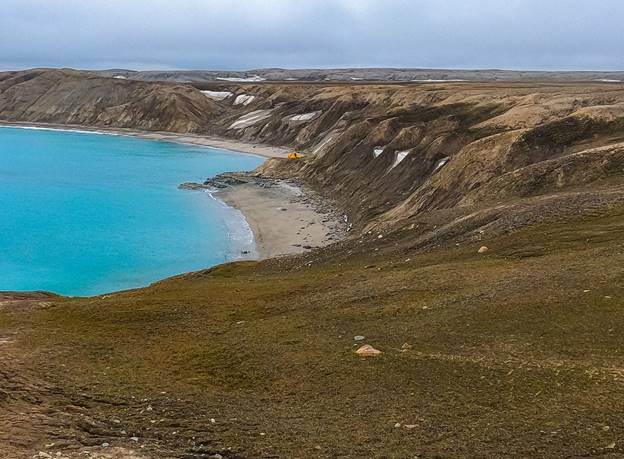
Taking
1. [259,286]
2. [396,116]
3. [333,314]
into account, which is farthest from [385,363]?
[396,116]

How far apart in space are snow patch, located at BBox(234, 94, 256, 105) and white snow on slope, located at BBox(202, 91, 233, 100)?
6715 millimetres

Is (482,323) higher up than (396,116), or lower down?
lower down

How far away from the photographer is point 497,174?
144 feet

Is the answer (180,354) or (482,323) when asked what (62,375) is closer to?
(180,354)

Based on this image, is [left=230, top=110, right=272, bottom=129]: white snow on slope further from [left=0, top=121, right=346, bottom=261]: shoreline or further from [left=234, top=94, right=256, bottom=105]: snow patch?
[left=0, top=121, right=346, bottom=261]: shoreline

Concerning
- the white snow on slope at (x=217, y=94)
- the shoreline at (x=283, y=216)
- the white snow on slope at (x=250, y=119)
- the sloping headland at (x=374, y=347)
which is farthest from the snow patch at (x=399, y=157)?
the white snow on slope at (x=217, y=94)

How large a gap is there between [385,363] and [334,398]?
198cm

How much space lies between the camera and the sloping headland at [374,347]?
11891mm

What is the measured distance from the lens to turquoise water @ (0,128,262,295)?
152 ft

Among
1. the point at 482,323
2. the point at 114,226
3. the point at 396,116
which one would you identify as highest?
the point at 396,116

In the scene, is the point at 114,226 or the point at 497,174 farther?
the point at 114,226

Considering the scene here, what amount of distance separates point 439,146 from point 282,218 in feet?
51.4

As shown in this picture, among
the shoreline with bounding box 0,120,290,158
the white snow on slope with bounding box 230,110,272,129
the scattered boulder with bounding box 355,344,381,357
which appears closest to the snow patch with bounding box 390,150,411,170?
the shoreline with bounding box 0,120,290,158

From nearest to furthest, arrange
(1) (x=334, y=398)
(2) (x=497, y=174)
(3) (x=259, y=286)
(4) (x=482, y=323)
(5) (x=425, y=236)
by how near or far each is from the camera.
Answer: (1) (x=334, y=398)
(4) (x=482, y=323)
(3) (x=259, y=286)
(5) (x=425, y=236)
(2) (x=497, y=174)
